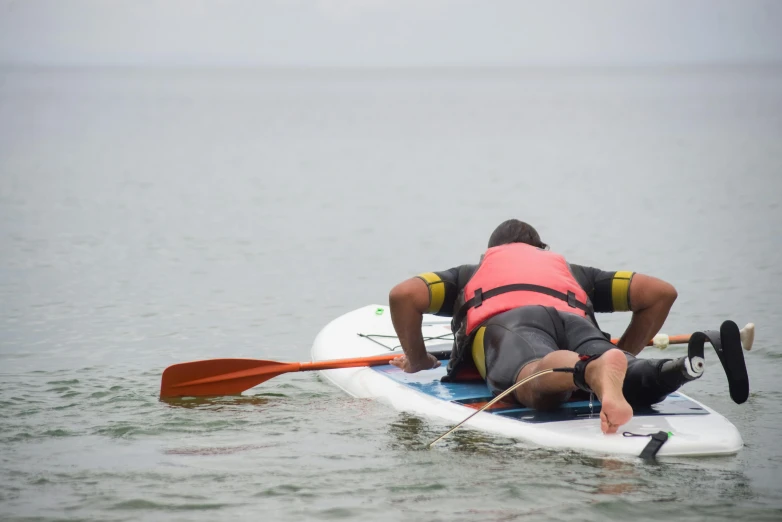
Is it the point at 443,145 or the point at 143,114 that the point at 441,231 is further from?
the point at 143,114

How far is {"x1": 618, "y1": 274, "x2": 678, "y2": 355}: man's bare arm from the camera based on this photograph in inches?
247

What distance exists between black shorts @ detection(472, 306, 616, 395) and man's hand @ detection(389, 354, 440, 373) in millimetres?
707

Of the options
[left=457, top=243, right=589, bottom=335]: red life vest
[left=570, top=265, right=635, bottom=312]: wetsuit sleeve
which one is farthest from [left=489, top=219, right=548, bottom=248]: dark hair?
[left=570, top=265, right=635, bottom=312]: wetsuit sleeve

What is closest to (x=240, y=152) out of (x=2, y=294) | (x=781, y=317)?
(x=2, y=294)

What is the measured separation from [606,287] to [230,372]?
2.43 meters

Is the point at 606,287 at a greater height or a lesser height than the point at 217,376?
greater

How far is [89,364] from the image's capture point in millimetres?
8398

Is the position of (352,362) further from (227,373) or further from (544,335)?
(544,335)

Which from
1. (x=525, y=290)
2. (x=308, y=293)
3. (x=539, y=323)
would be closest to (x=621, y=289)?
(x=525, y=290)

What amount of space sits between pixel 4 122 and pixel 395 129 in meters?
13.5

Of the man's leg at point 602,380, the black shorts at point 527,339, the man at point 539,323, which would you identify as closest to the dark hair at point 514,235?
the man at point 539,323

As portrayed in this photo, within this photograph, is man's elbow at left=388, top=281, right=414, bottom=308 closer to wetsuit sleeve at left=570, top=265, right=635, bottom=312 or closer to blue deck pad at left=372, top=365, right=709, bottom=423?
blue deck pad at left=372, top=365, right=709, bottom=423

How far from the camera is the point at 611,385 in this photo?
16.3ft

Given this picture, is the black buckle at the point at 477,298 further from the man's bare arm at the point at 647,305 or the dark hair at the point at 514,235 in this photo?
the man's bare arm at the point at 647,305
